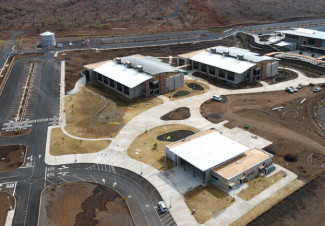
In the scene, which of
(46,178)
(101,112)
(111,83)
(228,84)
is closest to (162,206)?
(46,178)

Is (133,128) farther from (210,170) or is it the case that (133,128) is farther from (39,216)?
(39,216)

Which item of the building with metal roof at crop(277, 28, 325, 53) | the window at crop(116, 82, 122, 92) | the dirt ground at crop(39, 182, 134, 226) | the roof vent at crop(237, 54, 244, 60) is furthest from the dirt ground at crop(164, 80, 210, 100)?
the building with metal roof at crop(277, 28, 325, 53)

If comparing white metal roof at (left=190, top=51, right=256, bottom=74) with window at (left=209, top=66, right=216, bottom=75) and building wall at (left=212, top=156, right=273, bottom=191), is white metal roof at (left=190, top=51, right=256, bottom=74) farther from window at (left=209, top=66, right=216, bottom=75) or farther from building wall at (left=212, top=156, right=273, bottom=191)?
building wall at (left=212, top=156, right=273, bottom=191)

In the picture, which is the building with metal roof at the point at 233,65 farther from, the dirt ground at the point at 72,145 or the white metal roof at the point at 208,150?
the dirt ground at the point at 72,145

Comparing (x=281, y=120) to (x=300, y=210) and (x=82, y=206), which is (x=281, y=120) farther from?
(x=82, y=206)

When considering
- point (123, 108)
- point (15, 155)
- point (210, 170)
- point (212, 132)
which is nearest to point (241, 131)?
point (212, 132)

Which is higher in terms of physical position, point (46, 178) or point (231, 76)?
point (231, 76)
